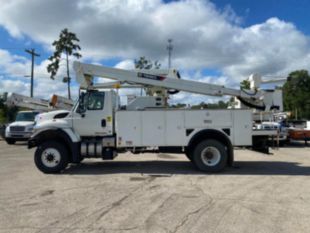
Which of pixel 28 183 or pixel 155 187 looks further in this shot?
pixel 28 183

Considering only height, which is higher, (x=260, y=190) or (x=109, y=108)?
(x=109, y=108)

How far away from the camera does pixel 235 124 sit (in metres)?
10.8

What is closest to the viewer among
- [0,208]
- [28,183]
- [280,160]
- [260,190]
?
[0,208]

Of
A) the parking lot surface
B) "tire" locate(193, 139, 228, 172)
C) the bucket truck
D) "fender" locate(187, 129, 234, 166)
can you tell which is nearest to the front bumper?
the parking lot surface

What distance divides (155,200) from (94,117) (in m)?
4.89

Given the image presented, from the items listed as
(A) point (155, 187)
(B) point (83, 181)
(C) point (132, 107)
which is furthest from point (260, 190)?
(C) point (132, 107)

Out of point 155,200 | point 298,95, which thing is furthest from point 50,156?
point 298,95

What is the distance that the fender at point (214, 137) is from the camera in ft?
35.0

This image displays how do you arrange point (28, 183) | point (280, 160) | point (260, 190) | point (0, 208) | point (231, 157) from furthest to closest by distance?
point (280, 160)
point (231, 157)
point (28, 183)
point (260, 190)
point (0, 208)

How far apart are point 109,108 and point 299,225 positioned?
719cm

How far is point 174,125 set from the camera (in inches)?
427

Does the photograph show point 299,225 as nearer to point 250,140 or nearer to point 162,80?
point 250,140

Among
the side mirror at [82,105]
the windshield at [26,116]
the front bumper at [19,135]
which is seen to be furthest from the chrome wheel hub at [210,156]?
the windshield at [26,116]

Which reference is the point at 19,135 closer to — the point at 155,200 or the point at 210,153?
the point at 210,153
